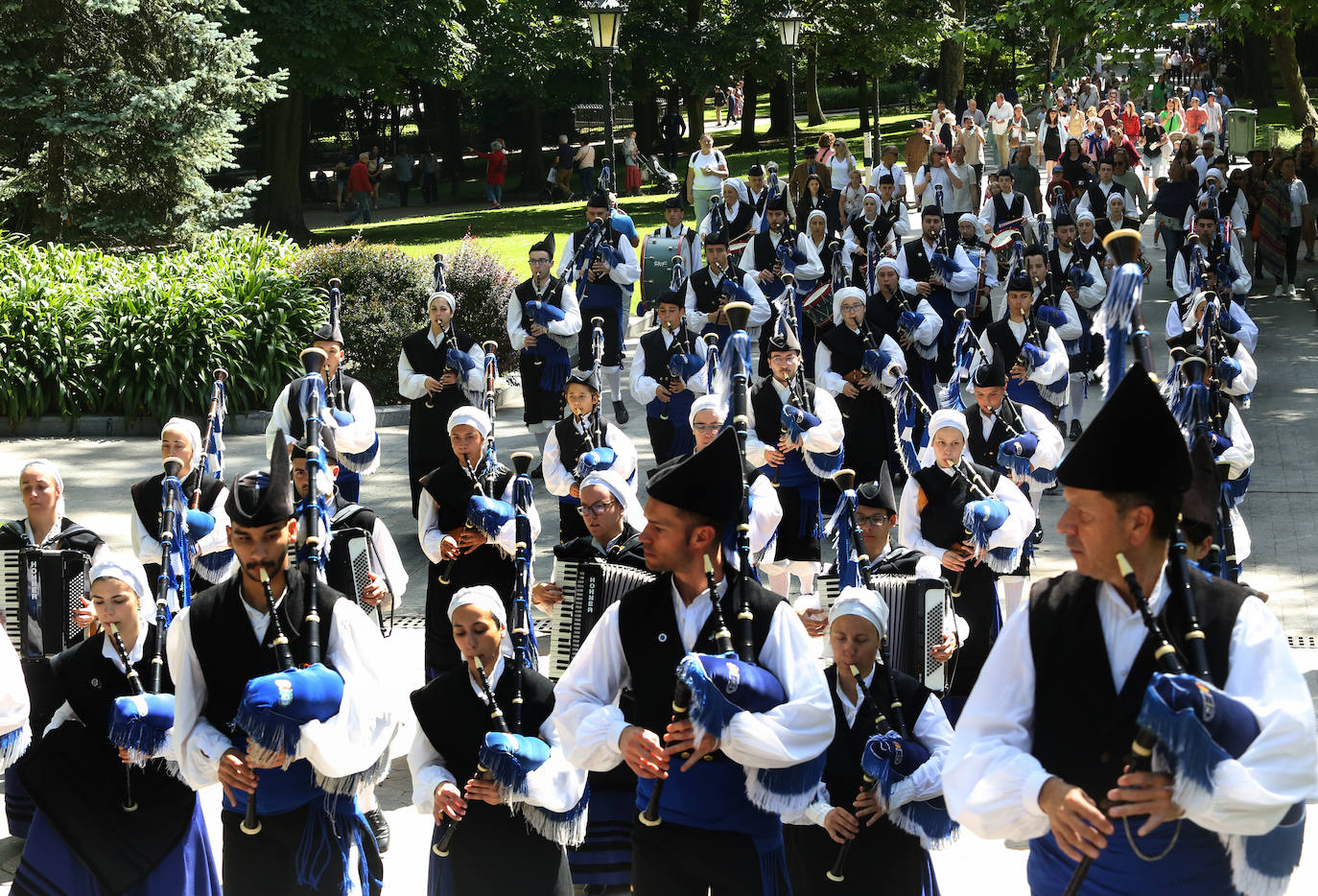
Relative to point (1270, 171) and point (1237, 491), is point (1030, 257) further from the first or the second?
point (1270, 171)

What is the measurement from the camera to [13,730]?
17.3 feet

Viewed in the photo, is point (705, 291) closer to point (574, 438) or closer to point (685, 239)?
point (685, 239)

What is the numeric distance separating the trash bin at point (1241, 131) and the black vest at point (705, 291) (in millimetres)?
22064

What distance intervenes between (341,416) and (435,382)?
1.58m

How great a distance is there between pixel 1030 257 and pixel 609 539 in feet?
25.3

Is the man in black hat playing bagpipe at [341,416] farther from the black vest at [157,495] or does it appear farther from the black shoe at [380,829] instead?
the black shoe at [380,829]

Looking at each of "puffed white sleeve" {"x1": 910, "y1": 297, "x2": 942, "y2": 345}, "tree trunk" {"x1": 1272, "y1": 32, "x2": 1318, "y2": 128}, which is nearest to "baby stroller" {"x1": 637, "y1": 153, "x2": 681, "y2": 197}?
"tree trunk" {"x1": 1272, "y1": 32, "x2": 1318, "y2": 128}

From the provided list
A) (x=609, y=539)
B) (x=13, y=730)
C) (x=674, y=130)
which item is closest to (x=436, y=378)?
(x=609, y=539)

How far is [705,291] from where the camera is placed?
1420 cm

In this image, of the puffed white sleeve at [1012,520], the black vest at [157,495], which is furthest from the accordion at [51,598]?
the puffed white sleeve at [1012,520]

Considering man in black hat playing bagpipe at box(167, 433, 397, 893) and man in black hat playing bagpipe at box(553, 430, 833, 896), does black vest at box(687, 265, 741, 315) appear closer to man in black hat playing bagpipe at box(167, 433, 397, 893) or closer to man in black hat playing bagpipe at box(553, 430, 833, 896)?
man in black hat playing bagpipe at box(167, 433, 397, 893)

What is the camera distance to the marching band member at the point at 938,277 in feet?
48.9

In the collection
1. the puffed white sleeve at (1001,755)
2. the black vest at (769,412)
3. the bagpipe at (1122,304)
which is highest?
the bagpipe at (1122,304)

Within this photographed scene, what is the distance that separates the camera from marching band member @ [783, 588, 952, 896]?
5.34m
